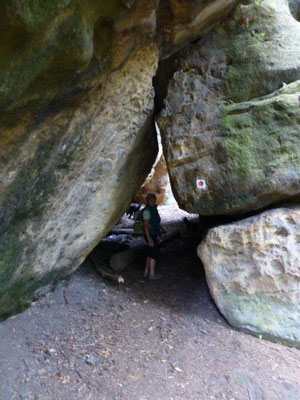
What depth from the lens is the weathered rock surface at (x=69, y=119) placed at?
9.46 feet

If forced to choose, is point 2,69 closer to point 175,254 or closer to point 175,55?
point 175,55

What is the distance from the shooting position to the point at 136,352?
4.61 meters

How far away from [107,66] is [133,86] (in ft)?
3.04

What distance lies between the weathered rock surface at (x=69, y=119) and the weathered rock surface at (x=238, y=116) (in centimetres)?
51

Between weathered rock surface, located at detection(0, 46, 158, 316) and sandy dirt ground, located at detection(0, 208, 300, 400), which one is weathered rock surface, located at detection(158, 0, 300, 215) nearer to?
weathered rock surface, located at detection(0, 46, 158, 316)

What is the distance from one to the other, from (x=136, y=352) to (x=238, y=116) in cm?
387

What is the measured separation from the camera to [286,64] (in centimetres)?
554

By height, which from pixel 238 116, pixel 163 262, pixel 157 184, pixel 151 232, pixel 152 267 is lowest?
pixel 163 262

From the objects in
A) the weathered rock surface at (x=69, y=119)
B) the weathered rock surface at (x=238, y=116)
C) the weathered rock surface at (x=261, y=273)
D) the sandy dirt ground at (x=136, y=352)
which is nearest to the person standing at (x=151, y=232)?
the weathered rock surface at (x=69, y=119)

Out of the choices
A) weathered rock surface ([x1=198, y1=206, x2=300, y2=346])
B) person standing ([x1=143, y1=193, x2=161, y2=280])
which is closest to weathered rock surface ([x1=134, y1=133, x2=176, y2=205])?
person standing ([x1=143, y1=193, x2=161, y2=280])

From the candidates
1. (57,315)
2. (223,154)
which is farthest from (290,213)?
(57,315)

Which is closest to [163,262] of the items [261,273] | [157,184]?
[261,273]

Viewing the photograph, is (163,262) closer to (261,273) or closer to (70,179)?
(261,273)

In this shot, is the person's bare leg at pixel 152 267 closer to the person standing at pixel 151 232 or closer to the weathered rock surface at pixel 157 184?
the person standing at pixel 151 232
